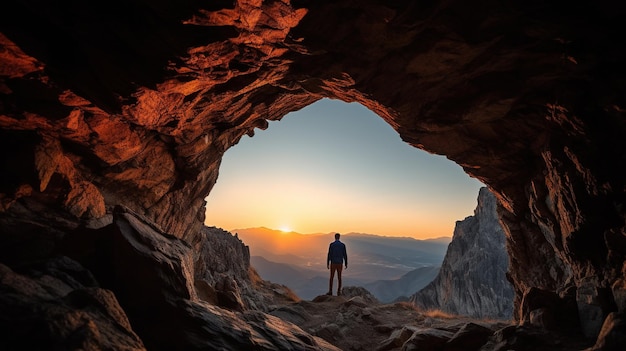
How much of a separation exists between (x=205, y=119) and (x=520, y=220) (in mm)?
17813

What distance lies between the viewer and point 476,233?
84.2 meters

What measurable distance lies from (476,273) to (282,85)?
78.8m

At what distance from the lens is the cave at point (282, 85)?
8273 millimetres

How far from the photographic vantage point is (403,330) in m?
15.3

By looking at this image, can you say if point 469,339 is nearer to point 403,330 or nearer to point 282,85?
point 403,330

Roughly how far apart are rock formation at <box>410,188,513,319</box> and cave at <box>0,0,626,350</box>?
228ft

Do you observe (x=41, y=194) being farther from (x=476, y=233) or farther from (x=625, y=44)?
(x=476, y=233)

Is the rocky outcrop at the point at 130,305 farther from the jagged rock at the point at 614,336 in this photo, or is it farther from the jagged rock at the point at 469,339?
the jagged rock at the point at 614,336

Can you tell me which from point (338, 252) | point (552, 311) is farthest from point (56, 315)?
point (338, 252)

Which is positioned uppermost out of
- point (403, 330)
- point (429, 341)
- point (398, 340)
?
point (429, 341)

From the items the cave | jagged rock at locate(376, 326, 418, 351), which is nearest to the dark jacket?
jagged rock at locate(376, 326, 418, 351)

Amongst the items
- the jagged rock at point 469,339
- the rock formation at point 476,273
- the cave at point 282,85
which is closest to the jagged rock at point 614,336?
the cave at point 282,85

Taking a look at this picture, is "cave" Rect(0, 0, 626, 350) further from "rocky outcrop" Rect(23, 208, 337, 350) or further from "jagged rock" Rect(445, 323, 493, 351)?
"jagged rock" Rect(445, 323, 493, 351)

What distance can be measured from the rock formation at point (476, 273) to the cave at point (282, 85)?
69.3m
